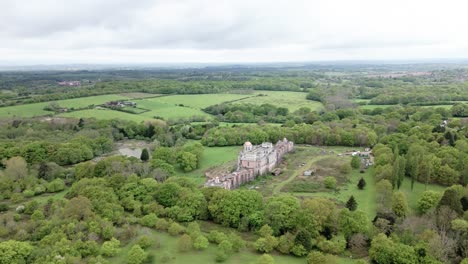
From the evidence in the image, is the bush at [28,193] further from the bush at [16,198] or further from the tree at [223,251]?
the tree at [223,251]

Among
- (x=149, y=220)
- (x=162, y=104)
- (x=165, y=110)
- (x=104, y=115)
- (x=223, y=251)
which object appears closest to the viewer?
(x=223, y=251)

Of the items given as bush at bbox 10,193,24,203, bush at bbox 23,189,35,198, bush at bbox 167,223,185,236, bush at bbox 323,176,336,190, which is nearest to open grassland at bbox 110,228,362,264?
bush at bbox 167,223,185,236

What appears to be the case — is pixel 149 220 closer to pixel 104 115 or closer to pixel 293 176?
pixel 293 176

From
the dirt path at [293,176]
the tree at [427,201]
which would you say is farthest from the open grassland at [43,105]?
the tree at [427,201]

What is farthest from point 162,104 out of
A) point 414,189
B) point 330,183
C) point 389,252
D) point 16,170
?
point 389,252

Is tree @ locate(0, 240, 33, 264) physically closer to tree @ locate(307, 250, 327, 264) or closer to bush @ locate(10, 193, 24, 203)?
bush @ locate(10, 193, 24, 203)
